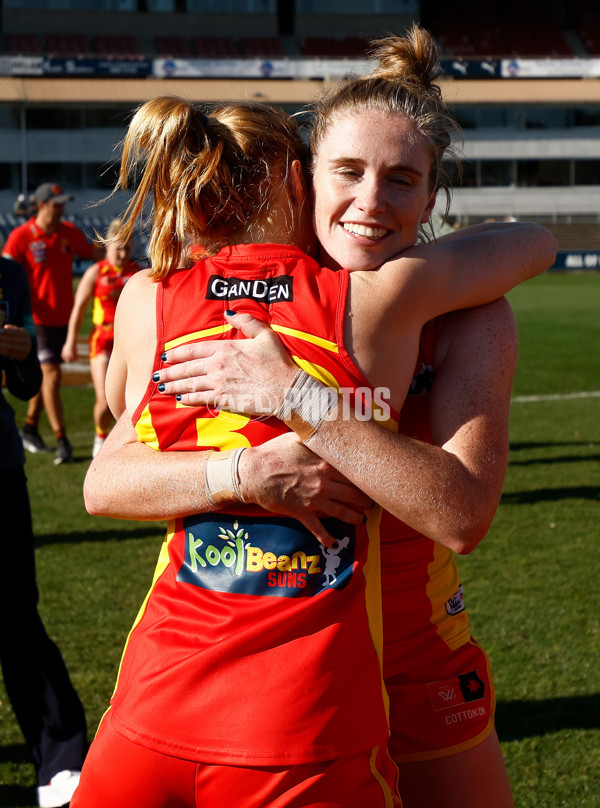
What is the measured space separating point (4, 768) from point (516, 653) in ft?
8.11

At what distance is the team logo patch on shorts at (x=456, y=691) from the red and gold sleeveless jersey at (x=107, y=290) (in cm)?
728

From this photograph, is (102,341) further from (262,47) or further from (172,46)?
(262,47)

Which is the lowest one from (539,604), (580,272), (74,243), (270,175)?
(580,272)

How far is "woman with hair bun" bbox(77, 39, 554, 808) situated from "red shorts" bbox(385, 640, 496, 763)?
0.42 m

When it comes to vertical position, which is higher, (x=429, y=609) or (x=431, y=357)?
(x=431, y=357)

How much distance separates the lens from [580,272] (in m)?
37.5

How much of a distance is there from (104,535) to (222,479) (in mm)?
5307

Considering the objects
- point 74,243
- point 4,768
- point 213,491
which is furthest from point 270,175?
point 74,243

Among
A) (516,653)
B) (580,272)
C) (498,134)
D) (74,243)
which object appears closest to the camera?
(516,653)

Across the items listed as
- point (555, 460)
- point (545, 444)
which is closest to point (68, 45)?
point (545, 444)

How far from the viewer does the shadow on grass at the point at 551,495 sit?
7.45 m

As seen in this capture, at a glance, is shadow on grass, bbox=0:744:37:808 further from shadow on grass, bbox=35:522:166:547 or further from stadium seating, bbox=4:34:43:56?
stadium seating, bbox=4:34:43:56

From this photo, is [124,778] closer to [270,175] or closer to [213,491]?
[213,491]

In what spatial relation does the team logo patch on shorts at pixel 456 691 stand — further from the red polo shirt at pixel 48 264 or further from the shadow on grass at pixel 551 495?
the red polo shirt at pixel 48 264
